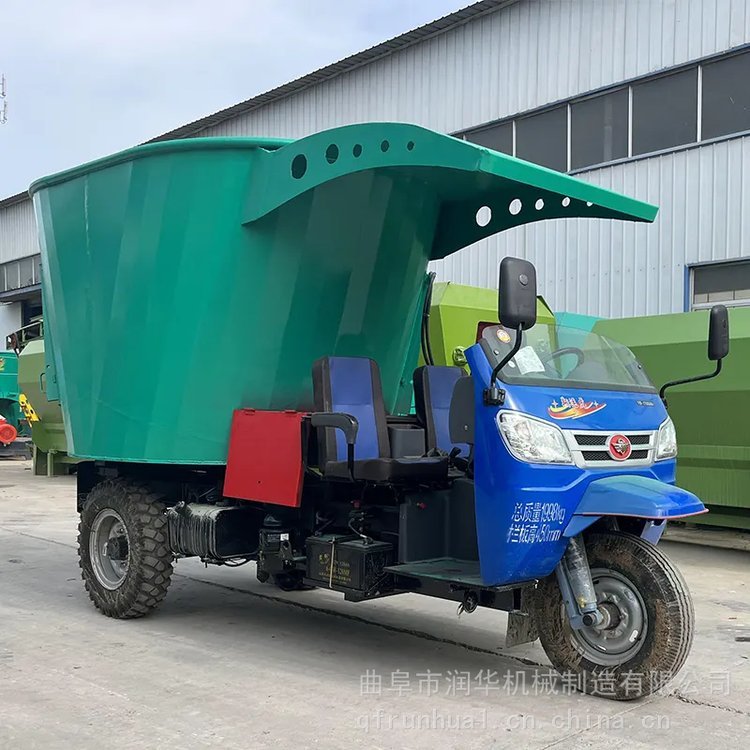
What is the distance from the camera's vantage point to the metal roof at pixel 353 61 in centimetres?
1529

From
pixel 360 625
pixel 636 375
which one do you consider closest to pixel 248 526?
pixel 360 625

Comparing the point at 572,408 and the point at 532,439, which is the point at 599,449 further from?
the point at 532,439

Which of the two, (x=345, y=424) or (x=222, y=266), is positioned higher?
(x=222, y=266)

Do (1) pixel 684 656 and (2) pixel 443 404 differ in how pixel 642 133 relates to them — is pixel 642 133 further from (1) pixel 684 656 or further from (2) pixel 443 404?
(1) pixel 684 656

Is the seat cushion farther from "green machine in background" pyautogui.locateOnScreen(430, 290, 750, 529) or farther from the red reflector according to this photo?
the red reflector

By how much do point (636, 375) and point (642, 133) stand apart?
9.62 metres

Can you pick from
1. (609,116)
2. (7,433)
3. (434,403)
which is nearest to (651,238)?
(609,116)

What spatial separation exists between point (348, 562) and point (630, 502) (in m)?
1.58

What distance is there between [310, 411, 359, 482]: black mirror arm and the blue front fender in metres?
1.26

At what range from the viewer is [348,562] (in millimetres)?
4883

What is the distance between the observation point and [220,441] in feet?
18.2

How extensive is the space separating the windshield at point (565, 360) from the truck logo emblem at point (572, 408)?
0.12 metres

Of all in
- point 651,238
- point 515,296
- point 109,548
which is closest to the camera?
point 515,296

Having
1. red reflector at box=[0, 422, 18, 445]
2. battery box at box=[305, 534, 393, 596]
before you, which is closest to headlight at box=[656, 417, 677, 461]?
battery box at box=[305, 534, 393, 596]
